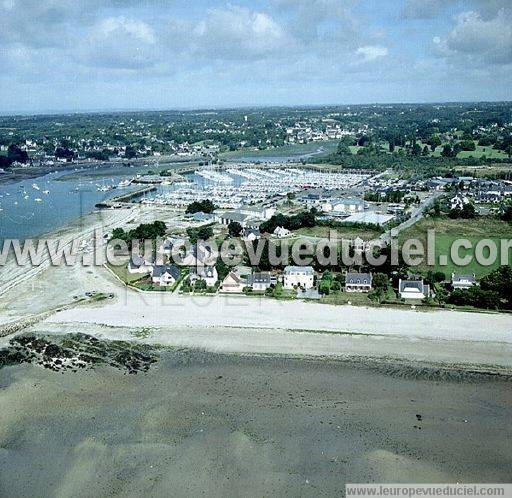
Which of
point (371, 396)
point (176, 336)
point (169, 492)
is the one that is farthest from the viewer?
point (176, 336)

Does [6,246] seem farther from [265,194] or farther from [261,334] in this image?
[265,194]

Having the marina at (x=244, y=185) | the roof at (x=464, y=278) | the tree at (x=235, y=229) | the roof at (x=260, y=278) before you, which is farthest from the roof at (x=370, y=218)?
the roof at (x=260, y=278)

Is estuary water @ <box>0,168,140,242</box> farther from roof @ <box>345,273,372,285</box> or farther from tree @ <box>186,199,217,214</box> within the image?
roof @ <box>345,273,372,285</box>

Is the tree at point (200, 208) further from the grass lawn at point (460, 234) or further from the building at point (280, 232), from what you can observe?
the grass lawn at point (460, 234)

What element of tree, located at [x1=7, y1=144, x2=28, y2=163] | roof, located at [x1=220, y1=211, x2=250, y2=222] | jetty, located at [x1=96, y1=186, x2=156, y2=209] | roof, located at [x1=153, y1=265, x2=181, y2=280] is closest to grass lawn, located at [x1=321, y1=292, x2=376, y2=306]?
roof, located at [x1=153, y1=265, x2=181, y2=280]

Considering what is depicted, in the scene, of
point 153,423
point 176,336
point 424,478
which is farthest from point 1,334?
point 424,478

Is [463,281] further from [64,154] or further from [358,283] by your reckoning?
[64,154]
